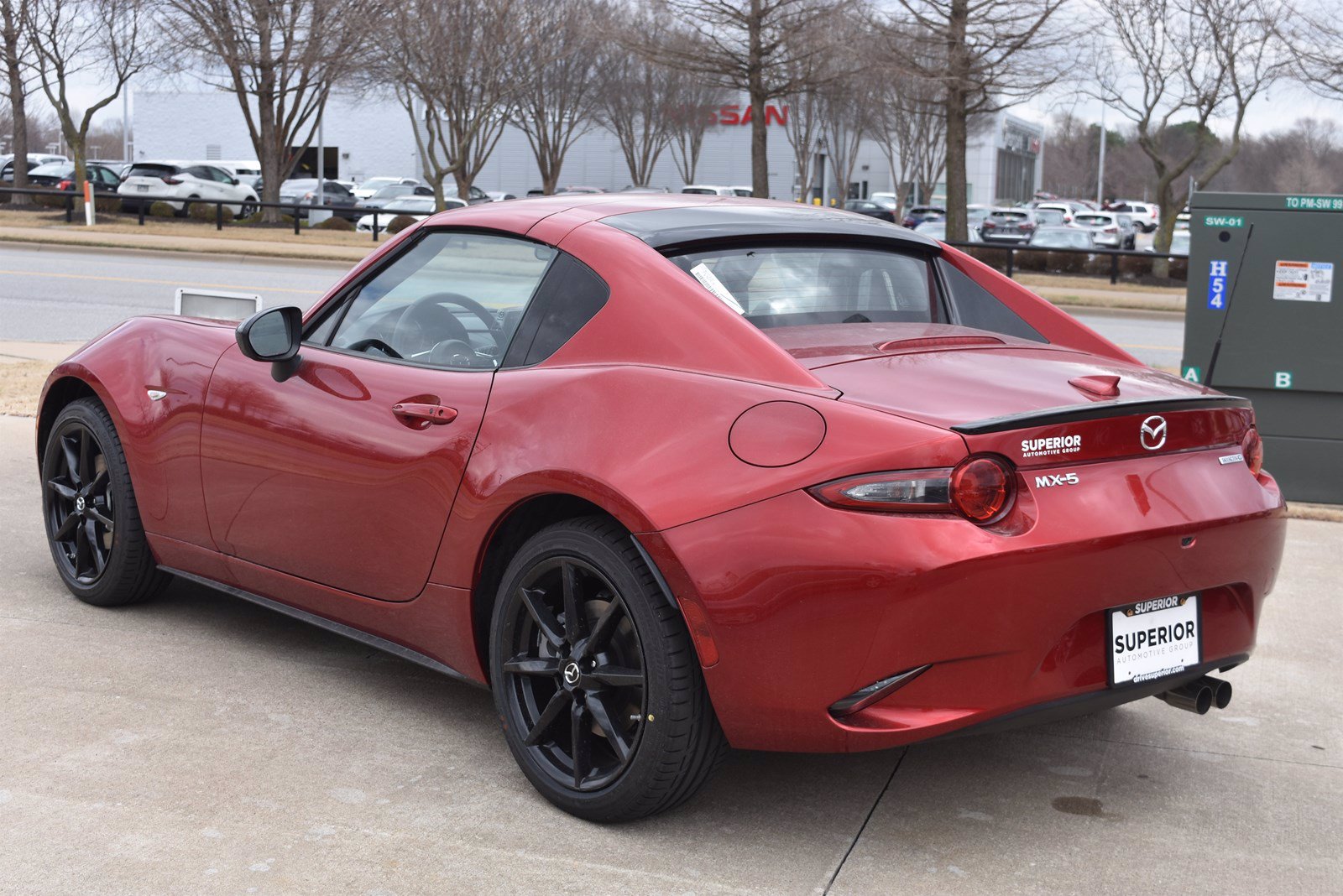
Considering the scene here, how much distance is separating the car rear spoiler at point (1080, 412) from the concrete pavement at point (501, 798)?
3.27ft

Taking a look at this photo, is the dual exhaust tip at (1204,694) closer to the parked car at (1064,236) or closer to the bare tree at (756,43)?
the bare tree at (756,43)

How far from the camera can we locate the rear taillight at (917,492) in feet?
9.48

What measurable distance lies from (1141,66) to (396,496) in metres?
33.8

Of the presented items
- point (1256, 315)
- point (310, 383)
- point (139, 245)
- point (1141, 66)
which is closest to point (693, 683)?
point (310, 383)

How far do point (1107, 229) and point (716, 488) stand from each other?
1932 inches

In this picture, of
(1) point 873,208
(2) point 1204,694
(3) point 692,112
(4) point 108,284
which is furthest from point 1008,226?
(2) point 1204,694

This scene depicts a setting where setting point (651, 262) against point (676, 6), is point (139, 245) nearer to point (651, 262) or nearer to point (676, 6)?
point (676, 6)

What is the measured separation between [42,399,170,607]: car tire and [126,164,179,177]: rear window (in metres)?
37.2

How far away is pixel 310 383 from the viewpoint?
4.11 m

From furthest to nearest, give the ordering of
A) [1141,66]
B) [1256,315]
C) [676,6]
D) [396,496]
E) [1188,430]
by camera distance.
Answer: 1. [1141,66]
2. [676,6]
3. [1256,315]
4. [396,496]
5. [1188,430]

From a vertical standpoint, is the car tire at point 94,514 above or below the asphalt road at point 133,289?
above

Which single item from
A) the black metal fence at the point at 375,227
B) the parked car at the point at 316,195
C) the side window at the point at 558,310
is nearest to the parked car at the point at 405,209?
the black metal fence at the point at 375,227

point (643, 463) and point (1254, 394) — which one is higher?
point (643, 463)

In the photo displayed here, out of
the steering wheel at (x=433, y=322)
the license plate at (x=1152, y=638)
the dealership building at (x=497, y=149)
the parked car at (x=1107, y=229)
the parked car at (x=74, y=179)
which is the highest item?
the dealership building at (x=497, y=149)
